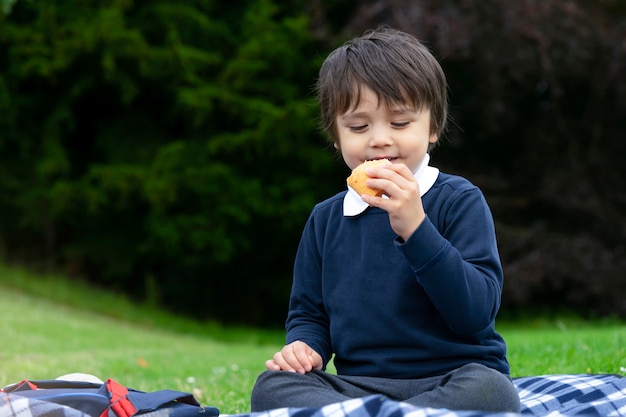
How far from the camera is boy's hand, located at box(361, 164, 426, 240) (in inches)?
94.3

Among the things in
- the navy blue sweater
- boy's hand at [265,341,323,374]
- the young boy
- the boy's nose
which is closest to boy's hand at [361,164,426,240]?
the young boy

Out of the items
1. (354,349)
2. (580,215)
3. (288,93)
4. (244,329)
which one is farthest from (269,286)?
(354,349)

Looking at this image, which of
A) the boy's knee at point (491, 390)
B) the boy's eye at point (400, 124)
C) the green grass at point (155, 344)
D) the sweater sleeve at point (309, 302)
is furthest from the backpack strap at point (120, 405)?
the boy's eye at point (400, 124)

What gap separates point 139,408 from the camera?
2.69 metres

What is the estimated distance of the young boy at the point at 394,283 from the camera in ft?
8.21

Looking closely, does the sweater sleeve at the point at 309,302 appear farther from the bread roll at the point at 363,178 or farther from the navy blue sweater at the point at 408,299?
the bread roll at the point at 363,178

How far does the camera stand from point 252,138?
1323cm

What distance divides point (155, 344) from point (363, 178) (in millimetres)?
8848

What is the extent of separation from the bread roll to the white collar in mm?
163

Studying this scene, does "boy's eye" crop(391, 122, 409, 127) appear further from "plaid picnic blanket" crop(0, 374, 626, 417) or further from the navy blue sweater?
"plaid picnic blanket" crop(0, 374, 626, 417)

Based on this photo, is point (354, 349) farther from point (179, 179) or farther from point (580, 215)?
point (580, 215)

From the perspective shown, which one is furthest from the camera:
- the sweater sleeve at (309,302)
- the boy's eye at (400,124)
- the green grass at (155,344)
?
the green grass at (155,344)

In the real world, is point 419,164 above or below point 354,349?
above

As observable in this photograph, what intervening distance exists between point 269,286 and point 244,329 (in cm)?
95
